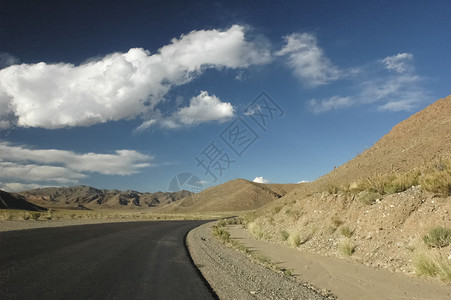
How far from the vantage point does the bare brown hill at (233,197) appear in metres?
131

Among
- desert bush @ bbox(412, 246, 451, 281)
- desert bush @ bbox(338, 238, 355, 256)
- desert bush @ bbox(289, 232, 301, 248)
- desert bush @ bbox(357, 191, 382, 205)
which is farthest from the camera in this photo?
desert bush @ bbox(289, 232, 301, 248)

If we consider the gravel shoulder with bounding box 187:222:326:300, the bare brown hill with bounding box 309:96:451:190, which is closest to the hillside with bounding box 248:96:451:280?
the bare brown hill with bounding box 309:96:451:190

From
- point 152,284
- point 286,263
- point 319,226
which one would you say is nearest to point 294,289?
point 152,284

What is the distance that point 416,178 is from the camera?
15320mm

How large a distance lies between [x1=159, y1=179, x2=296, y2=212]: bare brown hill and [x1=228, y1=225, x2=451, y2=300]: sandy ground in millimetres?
115710

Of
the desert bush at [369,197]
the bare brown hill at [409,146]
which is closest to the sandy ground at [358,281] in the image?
the desert bush at [369,197]

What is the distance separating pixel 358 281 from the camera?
30.2 feet

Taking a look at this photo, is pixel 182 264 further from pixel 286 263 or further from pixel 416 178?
pixel 416 178

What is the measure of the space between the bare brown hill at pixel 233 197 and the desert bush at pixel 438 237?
118 meters

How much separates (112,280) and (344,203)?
14.5m

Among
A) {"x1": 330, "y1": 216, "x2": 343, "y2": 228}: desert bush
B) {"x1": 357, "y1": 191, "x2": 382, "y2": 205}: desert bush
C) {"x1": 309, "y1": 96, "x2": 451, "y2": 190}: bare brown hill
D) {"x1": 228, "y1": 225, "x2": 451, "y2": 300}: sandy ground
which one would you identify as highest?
{"x1": 309, "y1": 96, "x2": 451, "y2": 190}: bare brown hill

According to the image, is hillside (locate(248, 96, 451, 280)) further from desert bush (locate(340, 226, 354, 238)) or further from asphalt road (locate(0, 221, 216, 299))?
asphalt road (locate(0, 221, 216, 299))

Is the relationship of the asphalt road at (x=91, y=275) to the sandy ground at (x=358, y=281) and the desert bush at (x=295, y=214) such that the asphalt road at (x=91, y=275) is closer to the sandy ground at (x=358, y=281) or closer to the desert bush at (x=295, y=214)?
the sandy ground at (x=358, y=281)

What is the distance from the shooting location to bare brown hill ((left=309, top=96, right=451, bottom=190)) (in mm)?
24209
